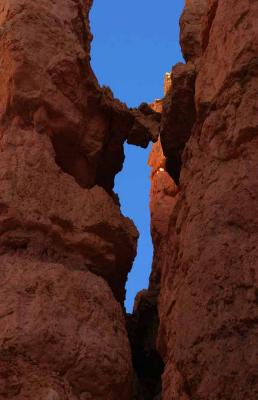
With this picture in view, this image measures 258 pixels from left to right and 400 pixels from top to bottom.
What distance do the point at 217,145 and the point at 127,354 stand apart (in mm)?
1788

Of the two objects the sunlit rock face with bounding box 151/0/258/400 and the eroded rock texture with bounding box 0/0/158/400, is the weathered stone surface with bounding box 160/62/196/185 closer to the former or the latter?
the eroded rock texture with bounding box 0/0/158/400

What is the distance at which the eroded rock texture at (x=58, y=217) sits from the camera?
18.4 feet

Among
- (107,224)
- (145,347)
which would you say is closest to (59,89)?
(107,224)

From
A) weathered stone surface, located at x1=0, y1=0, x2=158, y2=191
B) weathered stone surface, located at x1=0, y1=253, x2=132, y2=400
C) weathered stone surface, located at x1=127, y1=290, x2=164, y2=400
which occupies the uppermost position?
weathered stone surface, located at x1=0, y1=0, x2=158, y2=191

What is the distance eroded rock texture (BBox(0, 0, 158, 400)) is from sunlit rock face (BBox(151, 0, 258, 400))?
1.93 feet

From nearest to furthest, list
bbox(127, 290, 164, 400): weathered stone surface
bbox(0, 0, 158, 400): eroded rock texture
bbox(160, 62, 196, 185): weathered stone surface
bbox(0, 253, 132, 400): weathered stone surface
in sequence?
bbox(0, 253, 132, 400): weathered stone surface → bbox(0, 0, 158, 400): eroded rock texture → bbox(160, 62, 196, 185): weathered stone surface → bbox(127, 290, 164, 400): weathered stone surface

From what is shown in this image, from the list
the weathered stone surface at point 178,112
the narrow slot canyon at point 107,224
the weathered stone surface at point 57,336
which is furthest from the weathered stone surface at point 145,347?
the weathered stone surface at point 57,336

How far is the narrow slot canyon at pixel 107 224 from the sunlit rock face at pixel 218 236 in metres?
0.01

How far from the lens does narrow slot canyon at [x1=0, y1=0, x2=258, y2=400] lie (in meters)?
5.21

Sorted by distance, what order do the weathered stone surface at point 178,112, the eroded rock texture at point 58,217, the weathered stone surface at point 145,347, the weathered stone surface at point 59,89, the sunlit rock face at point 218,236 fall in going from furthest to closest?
the weathered stone surface at point 145,347 < the weathered stone surface at point 178,112 < the weathered stone surface at point 59,89 < the eroded rock texture at point 58,217 < the sunlit rock face at point 218,236

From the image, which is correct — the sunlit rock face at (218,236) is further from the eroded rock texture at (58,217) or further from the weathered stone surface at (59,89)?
the weathered stone surface at (59,89)

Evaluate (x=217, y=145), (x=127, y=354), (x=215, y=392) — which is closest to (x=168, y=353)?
(x=127, y=354)

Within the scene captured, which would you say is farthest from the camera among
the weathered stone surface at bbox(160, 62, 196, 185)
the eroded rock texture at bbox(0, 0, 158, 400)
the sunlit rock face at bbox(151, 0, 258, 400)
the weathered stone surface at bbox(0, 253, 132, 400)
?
the weathered stone surface at bbox(160, 62, 196, 185)

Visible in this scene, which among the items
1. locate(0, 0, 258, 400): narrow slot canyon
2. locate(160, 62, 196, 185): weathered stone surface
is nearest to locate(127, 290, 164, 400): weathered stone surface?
locate(0, 0, 258, 400): narrow slot canyon
